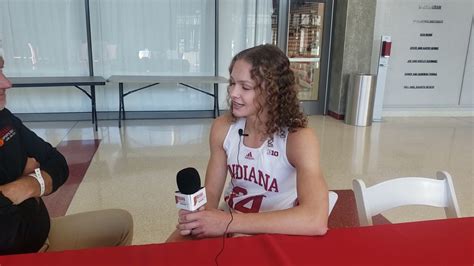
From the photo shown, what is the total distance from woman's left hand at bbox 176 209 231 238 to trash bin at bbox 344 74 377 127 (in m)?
4.80

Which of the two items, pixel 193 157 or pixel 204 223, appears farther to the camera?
pixel 193 157

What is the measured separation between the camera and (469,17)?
632 centimetres

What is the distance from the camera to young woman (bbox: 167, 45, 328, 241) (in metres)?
1.40

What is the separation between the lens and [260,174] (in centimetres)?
149

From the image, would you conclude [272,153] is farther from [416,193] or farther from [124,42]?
[124,42]

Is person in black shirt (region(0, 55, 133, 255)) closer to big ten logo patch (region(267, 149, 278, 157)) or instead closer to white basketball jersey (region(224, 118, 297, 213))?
white basketball jersey (region(224, 118, 297, 213))

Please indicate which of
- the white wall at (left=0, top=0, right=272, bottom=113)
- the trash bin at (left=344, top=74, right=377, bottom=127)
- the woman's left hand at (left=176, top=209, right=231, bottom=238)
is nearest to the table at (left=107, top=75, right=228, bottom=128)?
the white wall at (left=0, top=0, right=272, bottom=113)

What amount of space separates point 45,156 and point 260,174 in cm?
90

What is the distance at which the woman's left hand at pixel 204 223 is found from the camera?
1093mm

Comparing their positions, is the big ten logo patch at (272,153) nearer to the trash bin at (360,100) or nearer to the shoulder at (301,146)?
the shoulder at (301,146)

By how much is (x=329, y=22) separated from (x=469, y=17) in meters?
2.40

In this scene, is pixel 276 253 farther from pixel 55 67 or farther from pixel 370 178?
pixel 55 67

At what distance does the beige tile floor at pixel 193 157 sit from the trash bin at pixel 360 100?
0.53 feet

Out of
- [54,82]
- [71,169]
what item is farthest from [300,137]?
[54,82]
